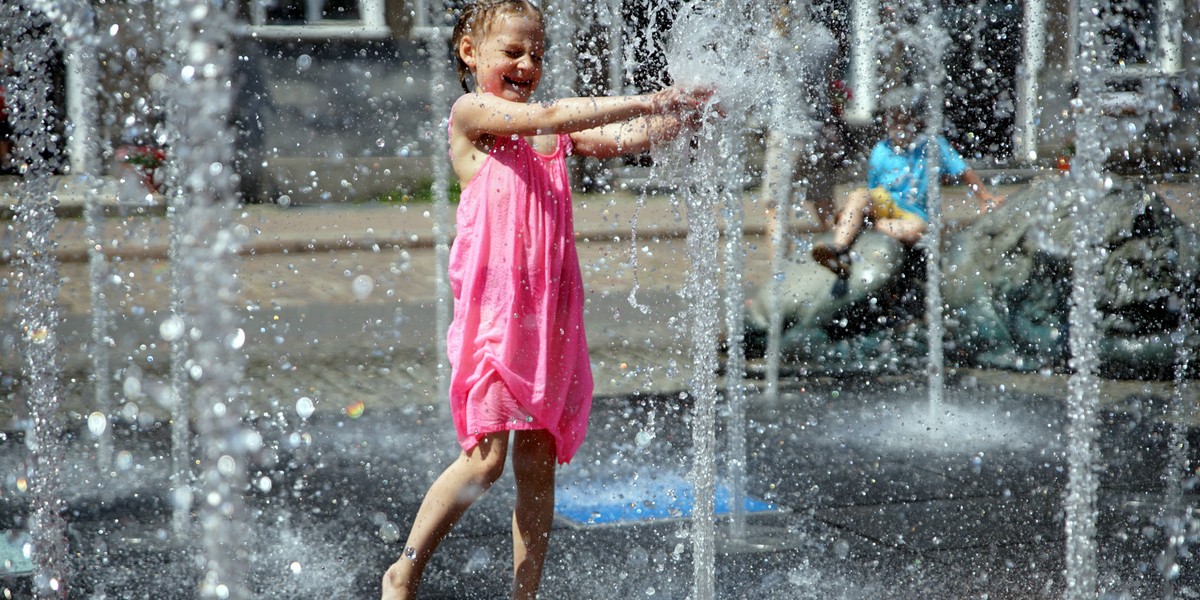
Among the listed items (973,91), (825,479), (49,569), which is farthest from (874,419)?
(973,91)

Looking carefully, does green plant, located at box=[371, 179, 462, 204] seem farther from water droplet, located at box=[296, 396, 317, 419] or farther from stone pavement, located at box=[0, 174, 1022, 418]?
water droplet, located at box=[296, 396, 317, 419]

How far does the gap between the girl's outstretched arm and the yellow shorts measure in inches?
140

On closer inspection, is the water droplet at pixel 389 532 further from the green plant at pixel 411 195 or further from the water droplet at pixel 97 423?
the green plant at pixel 411 195

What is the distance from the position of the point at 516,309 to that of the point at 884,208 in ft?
12.4

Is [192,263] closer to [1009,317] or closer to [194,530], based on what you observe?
[194,530]

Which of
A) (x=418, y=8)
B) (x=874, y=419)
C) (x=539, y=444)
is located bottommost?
(x=874, y=419)

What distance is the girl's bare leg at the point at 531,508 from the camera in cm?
246

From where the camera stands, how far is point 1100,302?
5.87 m

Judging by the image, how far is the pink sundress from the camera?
94.9 inches

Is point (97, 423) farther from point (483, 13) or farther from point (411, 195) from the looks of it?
point (411, 195)

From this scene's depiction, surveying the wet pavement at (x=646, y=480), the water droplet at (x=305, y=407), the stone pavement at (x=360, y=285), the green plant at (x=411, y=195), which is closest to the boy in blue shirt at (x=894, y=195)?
the wet pavement at (x=646, y=480)

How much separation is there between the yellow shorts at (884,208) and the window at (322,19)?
932cm

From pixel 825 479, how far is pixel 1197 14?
5712 millimetres

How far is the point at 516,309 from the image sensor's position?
243cm
